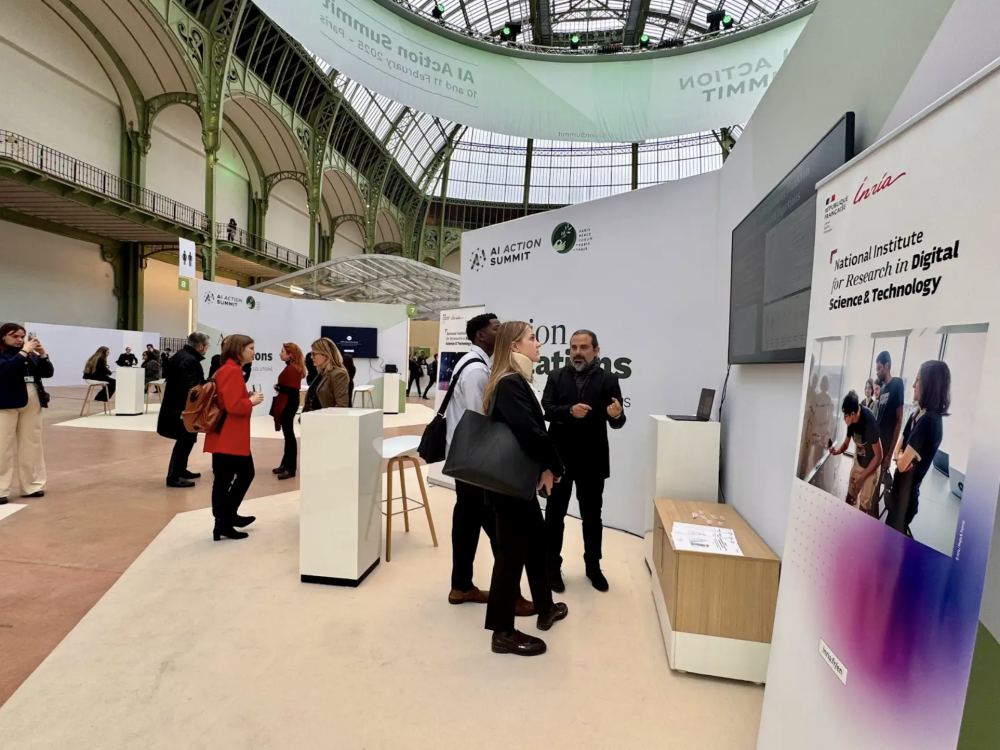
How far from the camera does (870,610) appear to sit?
1.02 metres

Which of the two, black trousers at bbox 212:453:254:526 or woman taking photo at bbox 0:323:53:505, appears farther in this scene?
woman taking photo at bbox 0:323:53:505

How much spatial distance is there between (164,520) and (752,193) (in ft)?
14.9

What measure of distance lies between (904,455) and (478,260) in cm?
456

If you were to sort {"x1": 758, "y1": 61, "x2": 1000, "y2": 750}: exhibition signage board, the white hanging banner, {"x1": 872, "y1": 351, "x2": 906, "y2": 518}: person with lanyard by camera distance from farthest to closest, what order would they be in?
the white hanging banner, {"x1": 872, "y1": 351, "x2": 906, "y2": 518}: person with lanyard, {"x1": 758, "y1": 61, "x2": 1000, "y2": 750}: exhibition signage board

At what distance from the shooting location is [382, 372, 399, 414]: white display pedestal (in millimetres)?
11398

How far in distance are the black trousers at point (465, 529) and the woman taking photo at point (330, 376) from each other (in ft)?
5.20

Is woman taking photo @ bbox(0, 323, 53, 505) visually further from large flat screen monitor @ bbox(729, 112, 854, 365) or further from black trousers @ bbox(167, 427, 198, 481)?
large flat screen monitor @ bbox(729, 112, 854, 365)

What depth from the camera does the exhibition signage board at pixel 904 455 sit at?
83cm

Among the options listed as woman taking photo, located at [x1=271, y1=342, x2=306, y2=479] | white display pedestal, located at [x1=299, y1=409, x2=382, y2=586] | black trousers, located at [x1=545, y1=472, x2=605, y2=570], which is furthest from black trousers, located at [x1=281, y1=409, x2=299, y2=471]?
black trousers, located at [x1=545, y1=472, x2=605, y2=570]

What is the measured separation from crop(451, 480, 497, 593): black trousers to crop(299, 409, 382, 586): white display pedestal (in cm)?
57

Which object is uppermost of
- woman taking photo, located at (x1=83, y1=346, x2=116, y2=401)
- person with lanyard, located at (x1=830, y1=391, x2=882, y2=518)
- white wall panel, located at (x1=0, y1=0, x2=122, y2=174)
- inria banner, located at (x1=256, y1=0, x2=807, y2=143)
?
white wall panel, located at (x1=0, y1=0, x2=122, y2=174)

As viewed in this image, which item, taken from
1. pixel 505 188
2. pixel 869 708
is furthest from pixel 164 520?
pixel 505 188

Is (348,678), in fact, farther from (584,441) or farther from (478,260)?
(478,260)

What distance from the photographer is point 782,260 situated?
210 centimetres
